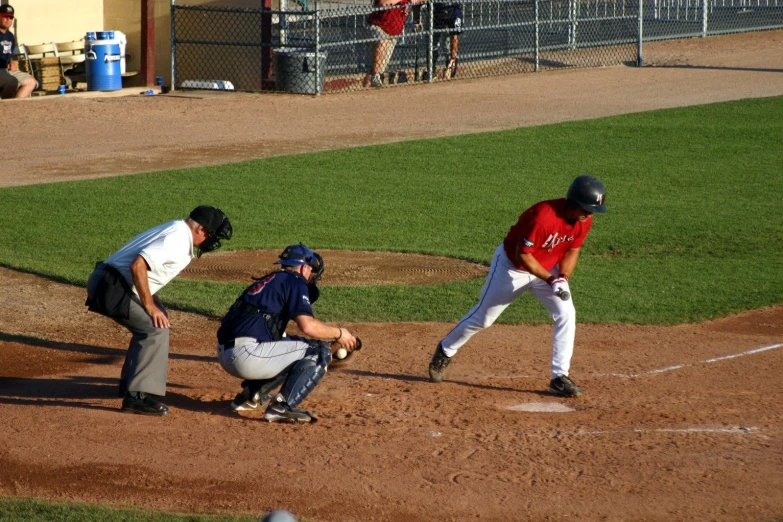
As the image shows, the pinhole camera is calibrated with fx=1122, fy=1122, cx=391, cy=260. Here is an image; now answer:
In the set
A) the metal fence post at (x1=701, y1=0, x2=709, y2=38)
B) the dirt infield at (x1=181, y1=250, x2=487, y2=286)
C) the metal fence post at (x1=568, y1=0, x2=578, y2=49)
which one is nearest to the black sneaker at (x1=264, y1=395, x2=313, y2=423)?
the dirt infield at (x1=181, y1=250, x2=487, y2=286)

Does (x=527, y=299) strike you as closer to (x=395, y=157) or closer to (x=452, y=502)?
(x=452, y=502)

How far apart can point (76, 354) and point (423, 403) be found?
2.74m

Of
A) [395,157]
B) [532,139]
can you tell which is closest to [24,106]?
[395,157]

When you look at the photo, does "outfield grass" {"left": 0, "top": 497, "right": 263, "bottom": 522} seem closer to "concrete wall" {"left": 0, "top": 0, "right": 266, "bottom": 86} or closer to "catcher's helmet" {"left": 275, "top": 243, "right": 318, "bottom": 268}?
"catcher's helmet" {"left": 275, "top": 243, "right": 318, "bottom": 268}

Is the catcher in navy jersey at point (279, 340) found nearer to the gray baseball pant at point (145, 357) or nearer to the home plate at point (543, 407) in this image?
the gray baseball pant at point (145, 357)

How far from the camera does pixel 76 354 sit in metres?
8.16

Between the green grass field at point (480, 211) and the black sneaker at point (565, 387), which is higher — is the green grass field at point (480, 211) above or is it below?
above

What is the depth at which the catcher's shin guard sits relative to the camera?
21.5 ft

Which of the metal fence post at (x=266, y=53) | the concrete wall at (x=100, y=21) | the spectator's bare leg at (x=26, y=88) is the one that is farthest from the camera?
the concrete wall at (x=100, y=21)

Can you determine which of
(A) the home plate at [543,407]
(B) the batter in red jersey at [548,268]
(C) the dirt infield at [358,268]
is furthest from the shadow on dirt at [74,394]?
(C) the dirt infield at [358,268]

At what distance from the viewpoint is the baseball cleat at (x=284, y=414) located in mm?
6566

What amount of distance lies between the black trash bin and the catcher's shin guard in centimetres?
1362

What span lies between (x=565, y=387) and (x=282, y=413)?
181cm

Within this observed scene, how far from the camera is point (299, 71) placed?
65.6 feet
